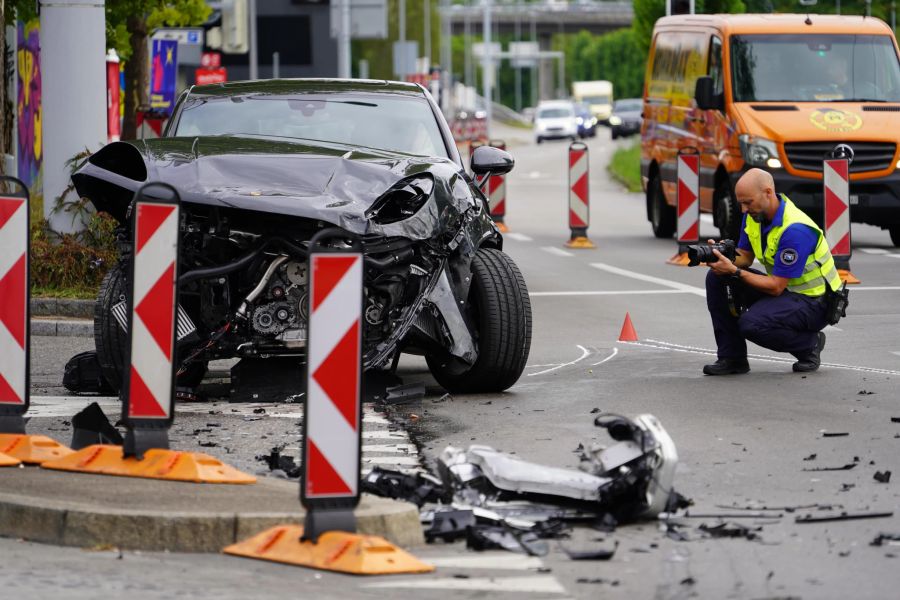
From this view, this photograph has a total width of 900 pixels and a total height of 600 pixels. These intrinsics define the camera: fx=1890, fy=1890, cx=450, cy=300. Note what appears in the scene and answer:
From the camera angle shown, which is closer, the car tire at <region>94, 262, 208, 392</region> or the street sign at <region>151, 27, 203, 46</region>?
the car tire at <region>94, 262, 208, 392</region>

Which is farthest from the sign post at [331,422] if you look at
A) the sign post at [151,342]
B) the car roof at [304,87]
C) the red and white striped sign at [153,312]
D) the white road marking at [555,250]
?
the white road marking at [555,250]

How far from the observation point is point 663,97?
24.0 meters

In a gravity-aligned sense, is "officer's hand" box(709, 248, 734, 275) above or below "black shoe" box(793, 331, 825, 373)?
above

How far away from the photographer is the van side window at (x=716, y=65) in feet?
69.8

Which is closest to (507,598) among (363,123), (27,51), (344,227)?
(344,227)

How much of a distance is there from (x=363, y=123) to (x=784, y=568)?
223 inches

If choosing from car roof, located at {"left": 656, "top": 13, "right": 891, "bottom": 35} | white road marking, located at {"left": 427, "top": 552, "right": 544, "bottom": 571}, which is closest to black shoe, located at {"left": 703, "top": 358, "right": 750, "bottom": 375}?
white road marking, located at {"left": 427, "top": 552, "right": 544, "bottom": 571}

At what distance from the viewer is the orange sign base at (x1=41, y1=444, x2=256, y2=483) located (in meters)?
7.19

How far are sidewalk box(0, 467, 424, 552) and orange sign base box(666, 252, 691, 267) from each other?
42.4 feet

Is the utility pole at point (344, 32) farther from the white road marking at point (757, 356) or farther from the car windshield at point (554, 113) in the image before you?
the car windshield at point (554, 113)

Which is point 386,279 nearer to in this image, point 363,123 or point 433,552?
point 363,123

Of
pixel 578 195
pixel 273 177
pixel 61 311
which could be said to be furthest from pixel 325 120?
pixel 578 195

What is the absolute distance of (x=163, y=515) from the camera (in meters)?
6.42

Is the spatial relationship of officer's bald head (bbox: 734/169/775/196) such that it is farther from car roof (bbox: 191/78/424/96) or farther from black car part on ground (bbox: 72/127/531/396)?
car roof (bbox: 191/78/424/96)
